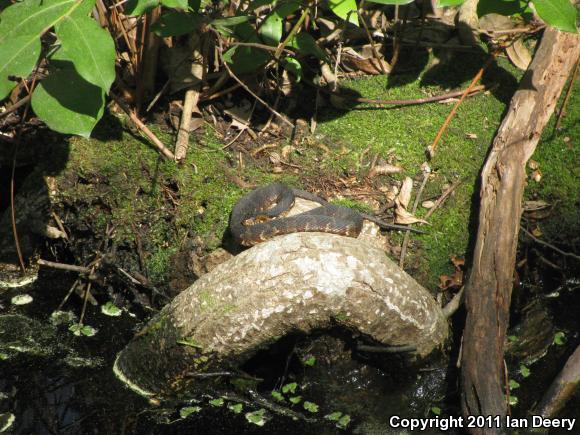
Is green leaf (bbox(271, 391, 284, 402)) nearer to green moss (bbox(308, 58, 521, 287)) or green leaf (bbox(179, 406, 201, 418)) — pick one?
green leaf (bbox(179, 406, 201, 418))

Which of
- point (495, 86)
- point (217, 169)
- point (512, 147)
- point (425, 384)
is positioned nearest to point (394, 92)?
point (495, 86)

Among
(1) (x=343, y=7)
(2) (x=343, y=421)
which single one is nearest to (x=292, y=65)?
(1) (x=343, y=7)

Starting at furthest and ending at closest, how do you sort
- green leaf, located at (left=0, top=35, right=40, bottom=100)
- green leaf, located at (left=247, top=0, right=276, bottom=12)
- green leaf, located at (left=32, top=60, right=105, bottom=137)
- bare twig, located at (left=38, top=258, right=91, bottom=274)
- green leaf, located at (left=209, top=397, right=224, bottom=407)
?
bare twig, located at (left=38, top=258, right=91, bottom=274) → green leaf, located at (left=247, top=0, right=276, bottom=12) → green leaf, located at (left=209, top=397, right=224, bottom=407) → green leaf, located at (left=32, top=60, right=105, bottom=137) → green leaf, located at (left=0, top=35, right=40, bottom=100)

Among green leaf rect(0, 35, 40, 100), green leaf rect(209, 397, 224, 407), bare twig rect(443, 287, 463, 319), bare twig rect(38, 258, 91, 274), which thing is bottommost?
green leaf rect(209, 397, 224, 407)

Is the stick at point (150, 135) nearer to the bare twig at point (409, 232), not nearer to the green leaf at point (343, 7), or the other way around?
the green leaf at point (343, 7)

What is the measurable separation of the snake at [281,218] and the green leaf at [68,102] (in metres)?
1.23

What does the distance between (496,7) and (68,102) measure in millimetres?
2535

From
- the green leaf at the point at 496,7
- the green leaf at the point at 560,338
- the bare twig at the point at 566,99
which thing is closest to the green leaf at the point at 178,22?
the green leaf at the point at 496,7

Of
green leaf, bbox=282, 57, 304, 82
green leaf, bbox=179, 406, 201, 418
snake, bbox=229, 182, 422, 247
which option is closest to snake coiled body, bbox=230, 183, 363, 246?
snake, bbox=229, 182, 422, 247

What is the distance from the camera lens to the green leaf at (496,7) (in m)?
3.98

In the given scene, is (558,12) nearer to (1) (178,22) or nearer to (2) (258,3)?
(2) (258,3)

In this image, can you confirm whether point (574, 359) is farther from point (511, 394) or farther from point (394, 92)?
point (394, 92)

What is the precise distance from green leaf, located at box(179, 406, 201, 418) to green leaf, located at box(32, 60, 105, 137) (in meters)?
1.50

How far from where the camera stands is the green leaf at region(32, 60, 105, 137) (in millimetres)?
3066
